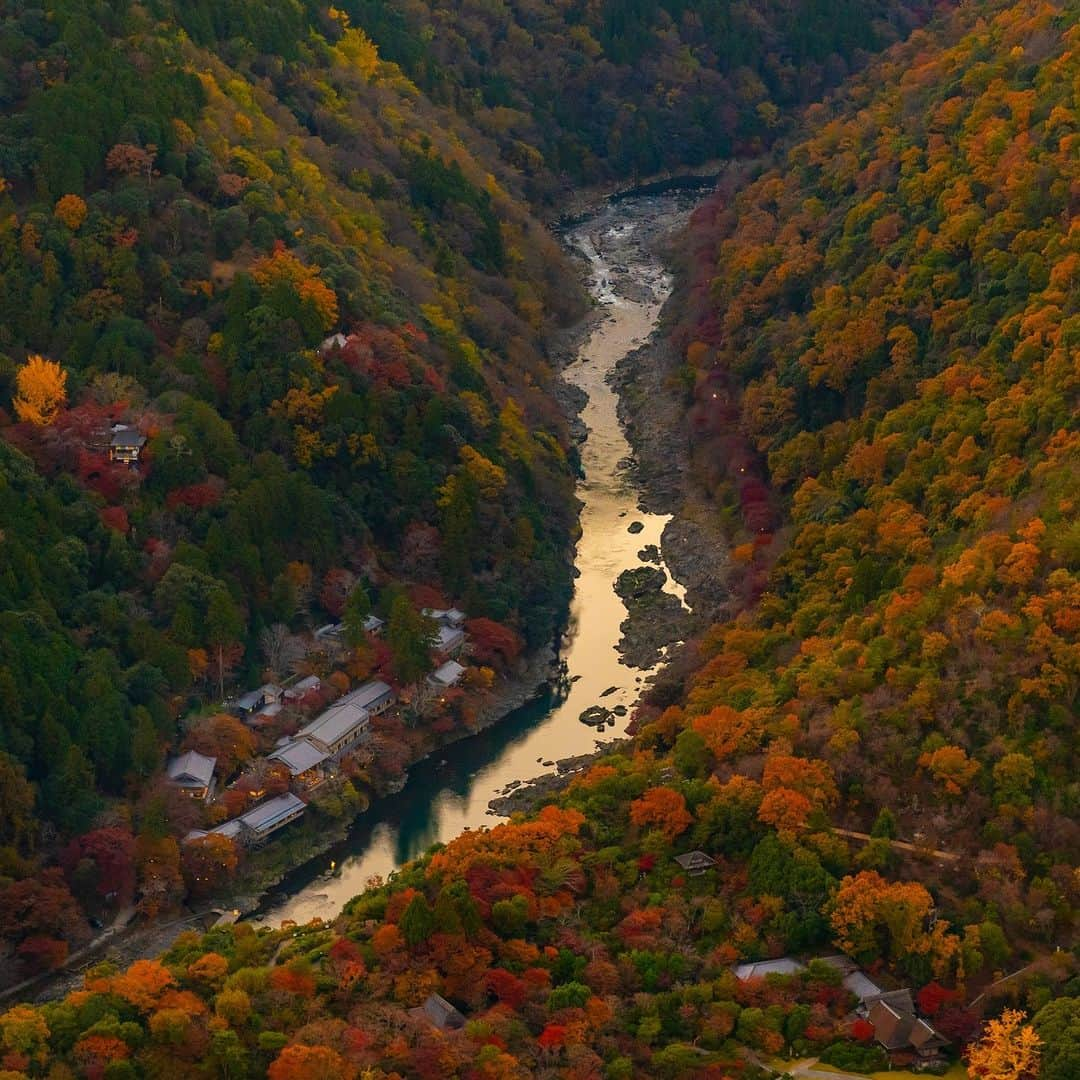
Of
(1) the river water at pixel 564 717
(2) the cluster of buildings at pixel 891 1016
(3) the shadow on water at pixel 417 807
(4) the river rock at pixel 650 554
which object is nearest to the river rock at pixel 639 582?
(1) the river water at pixel 564 717

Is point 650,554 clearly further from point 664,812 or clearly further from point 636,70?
point 636,70

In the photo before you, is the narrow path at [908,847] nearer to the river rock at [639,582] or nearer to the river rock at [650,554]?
the river rock at [639,582]

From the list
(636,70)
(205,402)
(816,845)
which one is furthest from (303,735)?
(636,70)

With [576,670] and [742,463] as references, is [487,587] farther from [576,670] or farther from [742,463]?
[742,463]

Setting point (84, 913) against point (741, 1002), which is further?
point (84, 913)

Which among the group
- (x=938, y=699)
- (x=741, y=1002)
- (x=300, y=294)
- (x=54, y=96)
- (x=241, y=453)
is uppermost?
(x=54, y=96)

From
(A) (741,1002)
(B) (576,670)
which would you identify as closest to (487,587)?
(B) (576,670)
